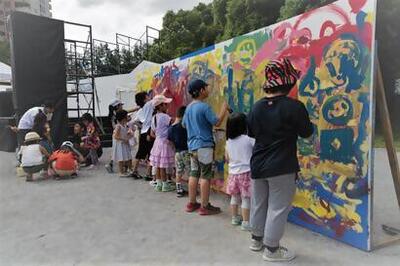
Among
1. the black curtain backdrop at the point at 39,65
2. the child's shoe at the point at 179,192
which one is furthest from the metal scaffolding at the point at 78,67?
the child's shoe at the point at 179,192

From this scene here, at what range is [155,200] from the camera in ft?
19.3

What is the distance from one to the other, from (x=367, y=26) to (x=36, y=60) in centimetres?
847

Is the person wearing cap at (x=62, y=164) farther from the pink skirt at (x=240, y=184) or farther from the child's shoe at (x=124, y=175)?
the pink skirt at (x=240, y=184)

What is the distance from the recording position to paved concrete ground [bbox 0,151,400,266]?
3643 mm

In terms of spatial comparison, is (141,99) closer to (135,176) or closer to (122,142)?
(122,142)

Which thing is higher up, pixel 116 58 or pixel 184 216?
pixel 116 58

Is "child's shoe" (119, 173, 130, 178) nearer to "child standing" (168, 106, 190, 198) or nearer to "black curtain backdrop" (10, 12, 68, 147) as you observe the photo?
"child standing" (168, 106, 190, 198)

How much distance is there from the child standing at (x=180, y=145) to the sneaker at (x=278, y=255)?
2.60 m

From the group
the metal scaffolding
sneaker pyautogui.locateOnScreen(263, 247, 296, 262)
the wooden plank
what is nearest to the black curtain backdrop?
the metal scaffolding

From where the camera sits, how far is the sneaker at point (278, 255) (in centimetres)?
352

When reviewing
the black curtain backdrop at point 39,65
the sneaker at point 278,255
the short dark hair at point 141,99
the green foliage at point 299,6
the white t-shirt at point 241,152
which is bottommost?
the sneaker at point 278,255

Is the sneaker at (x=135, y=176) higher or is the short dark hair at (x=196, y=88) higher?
the short dark hair at (x=196, y=88)

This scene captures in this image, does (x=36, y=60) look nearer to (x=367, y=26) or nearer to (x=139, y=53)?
(x=367, y=26)

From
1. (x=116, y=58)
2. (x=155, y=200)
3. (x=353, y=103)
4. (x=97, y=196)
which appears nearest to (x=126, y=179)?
(x=97, y=196)
